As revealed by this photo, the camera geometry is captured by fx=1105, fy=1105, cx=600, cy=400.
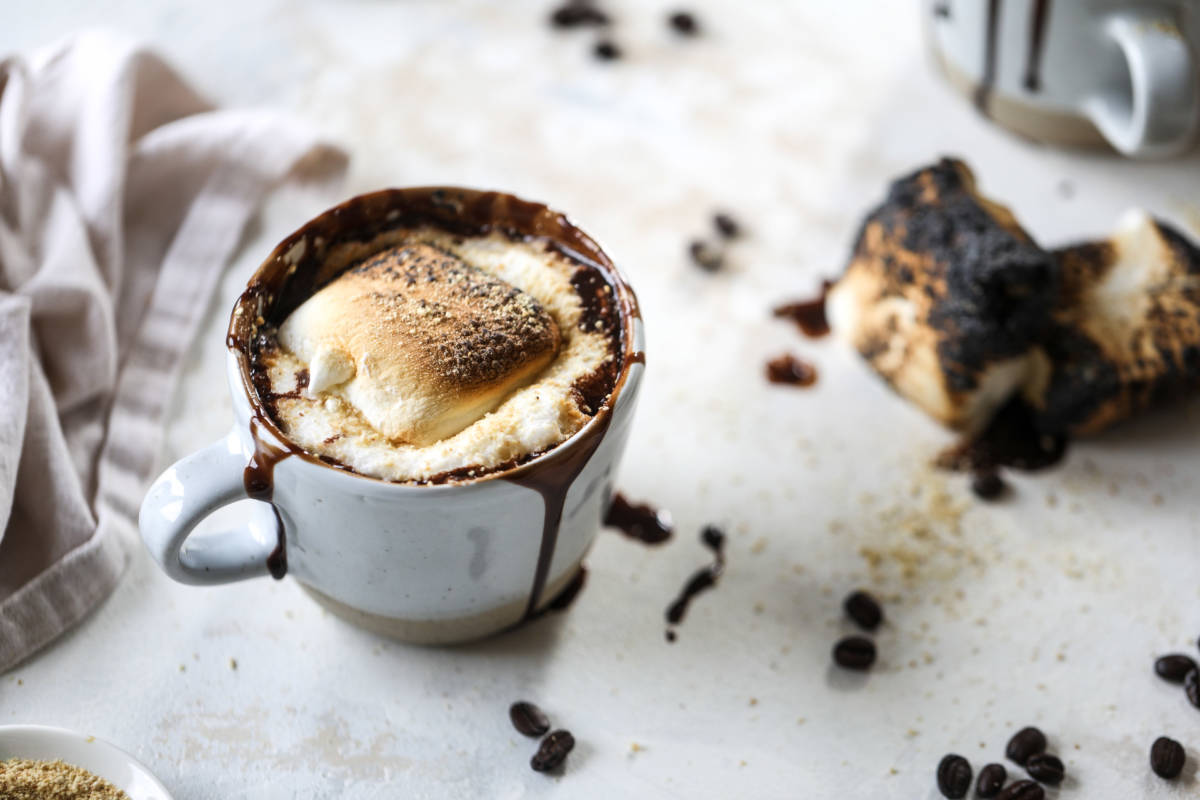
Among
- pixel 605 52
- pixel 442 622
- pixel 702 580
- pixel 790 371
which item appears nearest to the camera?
pixel 442 622

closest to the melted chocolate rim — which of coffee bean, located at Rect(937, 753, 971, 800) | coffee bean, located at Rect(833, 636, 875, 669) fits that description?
coffee bean, located at Rect(833, 636, 875, 669)

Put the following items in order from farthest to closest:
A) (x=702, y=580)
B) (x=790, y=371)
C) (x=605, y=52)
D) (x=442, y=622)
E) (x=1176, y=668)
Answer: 1. (x=605, y=52)
2. (x=790, y=371)
3. (x=702, y=580)
4. (x=1176, y=668)
5. (x=442, y=622)

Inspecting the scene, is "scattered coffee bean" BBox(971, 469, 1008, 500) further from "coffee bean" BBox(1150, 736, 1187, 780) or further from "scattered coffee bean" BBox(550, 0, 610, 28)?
"scattered coffee bean" BBox(550, 0, 610, 28)

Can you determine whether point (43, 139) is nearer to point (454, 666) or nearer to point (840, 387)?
point (454, 666)

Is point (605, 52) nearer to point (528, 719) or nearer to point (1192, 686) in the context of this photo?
point (528, 719)

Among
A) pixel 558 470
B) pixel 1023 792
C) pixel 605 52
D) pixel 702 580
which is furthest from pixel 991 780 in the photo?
pixel 605 52

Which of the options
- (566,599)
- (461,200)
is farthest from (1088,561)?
(461,200)
